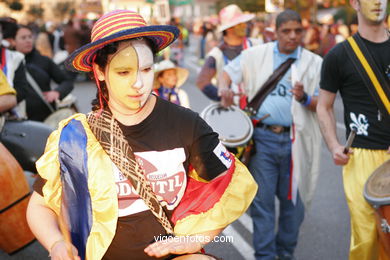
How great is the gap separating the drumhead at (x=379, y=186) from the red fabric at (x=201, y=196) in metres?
1.00

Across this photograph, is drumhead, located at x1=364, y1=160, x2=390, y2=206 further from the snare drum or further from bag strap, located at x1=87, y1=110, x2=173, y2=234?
bag strap, located at x1=87, y1=110, x2=173, y2=234

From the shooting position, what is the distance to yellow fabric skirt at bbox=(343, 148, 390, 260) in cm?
301

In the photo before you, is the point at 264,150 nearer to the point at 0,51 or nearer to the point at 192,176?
the point at 192,176

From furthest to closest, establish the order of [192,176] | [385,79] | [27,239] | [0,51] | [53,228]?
[0,51], [27,239], [385,79], [192,176], [53,228]

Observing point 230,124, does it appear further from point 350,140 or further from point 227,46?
point 227,46

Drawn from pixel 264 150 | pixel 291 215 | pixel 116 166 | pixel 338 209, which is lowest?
pixel 338 209

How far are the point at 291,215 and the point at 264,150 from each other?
0.61 metres

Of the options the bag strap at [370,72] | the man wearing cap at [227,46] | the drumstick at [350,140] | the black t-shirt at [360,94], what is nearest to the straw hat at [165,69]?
the man wearing cap at [227,46]

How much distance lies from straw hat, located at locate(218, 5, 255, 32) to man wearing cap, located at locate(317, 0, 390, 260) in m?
2.20

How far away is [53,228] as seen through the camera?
199 centimetres

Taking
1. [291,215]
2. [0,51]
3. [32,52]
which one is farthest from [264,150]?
[32,52]

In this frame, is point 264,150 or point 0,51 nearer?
point 264,150

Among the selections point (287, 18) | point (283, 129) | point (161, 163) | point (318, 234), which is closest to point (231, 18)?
point (287, 18)

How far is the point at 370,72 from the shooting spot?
307 centimetres
